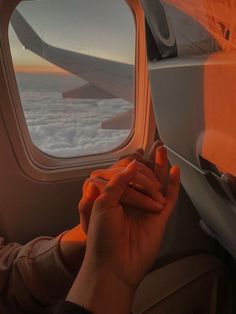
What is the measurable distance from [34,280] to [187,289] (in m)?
0.41

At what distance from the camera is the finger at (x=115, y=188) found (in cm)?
73

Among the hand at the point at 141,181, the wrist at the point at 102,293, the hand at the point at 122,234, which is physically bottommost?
the wrist at the point at 102,293

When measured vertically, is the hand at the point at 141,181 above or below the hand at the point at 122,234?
above

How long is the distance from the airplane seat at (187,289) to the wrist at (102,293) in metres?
0.39

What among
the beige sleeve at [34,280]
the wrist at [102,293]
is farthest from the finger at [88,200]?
the beige sleeve at [34,280]

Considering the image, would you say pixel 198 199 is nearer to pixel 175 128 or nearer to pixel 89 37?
pixel 175 128

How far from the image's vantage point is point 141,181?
2.43 ft

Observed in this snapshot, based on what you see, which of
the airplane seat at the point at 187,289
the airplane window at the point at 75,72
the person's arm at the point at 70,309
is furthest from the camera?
the airplane window at the point at 75,72

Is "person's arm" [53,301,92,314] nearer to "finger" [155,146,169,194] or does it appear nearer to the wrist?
the wrist

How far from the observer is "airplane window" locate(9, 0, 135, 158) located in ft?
4.49

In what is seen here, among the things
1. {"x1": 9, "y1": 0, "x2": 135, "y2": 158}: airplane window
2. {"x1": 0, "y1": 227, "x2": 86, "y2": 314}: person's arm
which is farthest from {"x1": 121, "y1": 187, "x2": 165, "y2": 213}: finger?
{"x1": 9, "y1": 0, "x2": 135, "y2": 158}: airplane window

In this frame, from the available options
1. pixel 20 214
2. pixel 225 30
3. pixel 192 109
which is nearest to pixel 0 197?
pixel 20 214

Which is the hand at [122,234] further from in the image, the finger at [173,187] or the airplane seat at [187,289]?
the airplane seat at [187,289]

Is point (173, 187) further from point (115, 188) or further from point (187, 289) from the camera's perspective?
point (187, 289)
